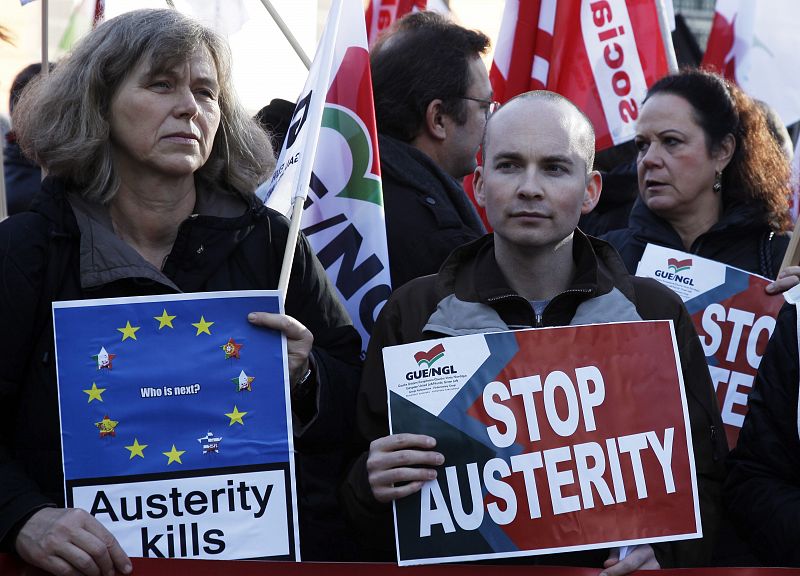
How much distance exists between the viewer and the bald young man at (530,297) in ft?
9.04

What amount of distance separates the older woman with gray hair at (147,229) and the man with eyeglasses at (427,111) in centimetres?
90

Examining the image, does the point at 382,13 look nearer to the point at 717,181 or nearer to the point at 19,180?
the point at 19,180

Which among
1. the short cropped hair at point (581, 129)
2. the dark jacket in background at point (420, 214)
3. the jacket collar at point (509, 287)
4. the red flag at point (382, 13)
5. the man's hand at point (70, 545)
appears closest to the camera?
the man's hand at point (70, 545)

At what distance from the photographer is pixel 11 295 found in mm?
2795

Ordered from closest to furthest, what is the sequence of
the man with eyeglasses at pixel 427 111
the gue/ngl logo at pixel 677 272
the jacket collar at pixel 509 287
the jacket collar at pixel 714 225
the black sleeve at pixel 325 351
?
the jacket collar at pixel 509 287, the black sleeve at pixel 325 351, the gue/ngl logo at pixel 677 272, the man with eyeglasses at pixel 427 111, the jacket collar at pixel 714 225

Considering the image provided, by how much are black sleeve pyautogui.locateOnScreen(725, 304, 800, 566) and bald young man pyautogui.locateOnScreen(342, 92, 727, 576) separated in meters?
0.06

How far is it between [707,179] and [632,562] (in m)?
2.00

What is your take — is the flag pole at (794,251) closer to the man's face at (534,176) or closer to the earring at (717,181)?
the earring at (717,181)

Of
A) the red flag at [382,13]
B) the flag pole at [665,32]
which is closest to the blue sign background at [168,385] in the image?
the flag pole at [665,32]

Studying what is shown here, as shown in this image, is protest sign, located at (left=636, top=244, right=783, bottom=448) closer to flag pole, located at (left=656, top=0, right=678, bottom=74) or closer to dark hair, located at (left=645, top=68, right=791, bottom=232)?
dark hair, located at (left=645, top=68, right=791, bottom=232)

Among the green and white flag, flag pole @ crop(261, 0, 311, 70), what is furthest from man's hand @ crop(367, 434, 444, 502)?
flag pole @ crop(261, 0, 311, 70)

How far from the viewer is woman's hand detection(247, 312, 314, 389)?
283 cm

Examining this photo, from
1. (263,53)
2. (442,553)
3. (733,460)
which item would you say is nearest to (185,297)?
(442,553)

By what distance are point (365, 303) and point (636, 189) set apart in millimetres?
1733
